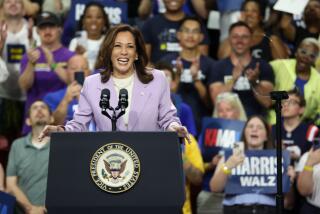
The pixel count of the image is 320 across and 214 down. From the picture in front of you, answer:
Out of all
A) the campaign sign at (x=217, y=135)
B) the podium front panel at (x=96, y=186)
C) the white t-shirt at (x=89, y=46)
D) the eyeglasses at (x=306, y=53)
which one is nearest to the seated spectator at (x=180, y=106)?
the campaign sign at (x=217, y=135)

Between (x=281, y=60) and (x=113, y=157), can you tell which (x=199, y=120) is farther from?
(x=113, y=157)

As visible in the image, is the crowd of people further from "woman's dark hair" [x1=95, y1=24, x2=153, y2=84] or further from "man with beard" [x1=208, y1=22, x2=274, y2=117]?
"woman's dark hair" [x1=95, y1=24, x2=153, y2=84]

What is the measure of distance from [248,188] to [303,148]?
84cm

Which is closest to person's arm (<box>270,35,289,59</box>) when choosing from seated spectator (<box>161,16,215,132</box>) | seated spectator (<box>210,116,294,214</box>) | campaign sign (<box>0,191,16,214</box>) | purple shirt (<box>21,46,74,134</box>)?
seated spectator (<box>161,16,215,132</box>)

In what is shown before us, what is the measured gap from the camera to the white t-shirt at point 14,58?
9172 millimetres

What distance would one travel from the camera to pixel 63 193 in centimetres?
501

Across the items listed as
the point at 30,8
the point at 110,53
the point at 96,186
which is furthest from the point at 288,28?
the point at 96,186

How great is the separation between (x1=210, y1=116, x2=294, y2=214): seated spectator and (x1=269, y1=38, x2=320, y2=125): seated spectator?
2.92 ft

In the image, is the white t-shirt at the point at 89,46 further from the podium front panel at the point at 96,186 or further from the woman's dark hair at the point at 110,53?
the podium front panel at the point at 96,186

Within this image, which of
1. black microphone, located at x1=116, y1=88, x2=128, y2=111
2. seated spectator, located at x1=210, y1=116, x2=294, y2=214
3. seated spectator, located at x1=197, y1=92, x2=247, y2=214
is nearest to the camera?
black microphone, located at x1=116, y1=88, x2=128, y2=111

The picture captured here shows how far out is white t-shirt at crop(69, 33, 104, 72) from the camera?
31.0 feet

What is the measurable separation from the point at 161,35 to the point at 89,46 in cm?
75

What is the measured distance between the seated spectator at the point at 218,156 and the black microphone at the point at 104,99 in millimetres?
A: 3122

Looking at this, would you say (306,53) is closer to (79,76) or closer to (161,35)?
(161,35)
